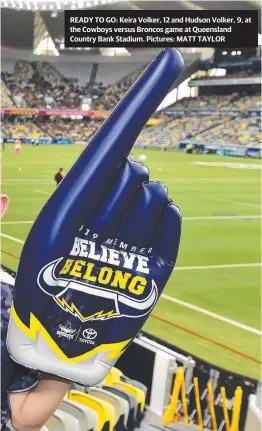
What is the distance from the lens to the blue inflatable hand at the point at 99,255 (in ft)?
4.83

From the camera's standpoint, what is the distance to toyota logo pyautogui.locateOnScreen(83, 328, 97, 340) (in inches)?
63.8

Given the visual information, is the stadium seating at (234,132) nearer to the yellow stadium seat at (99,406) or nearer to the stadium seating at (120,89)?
the stadium seating at (120,89)

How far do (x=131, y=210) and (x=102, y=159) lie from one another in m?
0.20

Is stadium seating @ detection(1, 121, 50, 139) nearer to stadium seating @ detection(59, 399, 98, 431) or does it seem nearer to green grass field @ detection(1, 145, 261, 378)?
green grass field @ detection(1, 145, 261, 378)

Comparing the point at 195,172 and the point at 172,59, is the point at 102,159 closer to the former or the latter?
the point at 172,59

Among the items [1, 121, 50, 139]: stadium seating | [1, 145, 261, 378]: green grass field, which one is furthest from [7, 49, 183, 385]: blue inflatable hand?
[1, 121, 50, 139]: stadium seating

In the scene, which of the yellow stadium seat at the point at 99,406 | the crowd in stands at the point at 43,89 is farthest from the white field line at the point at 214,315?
the crowd in stands at the point at 43,89

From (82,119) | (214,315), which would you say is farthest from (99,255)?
(82,119)

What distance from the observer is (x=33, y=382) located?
1.64 meters

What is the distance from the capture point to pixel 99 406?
2387 millimetres

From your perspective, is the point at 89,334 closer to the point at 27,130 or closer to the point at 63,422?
the point at 63,422

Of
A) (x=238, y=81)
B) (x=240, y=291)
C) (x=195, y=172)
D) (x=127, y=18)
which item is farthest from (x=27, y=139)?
(x=127, y=18)

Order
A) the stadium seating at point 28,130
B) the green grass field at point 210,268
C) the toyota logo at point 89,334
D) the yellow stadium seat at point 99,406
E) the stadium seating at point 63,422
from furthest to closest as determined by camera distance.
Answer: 1. the stadium seating at point 28,130
2. the green grass field at point 210,268
3. the yellow stadium seat at point 99,406
4. the stadium seating at point 63,422
5. the toyota logo at point 89,334

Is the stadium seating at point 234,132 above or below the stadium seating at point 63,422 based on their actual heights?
above
